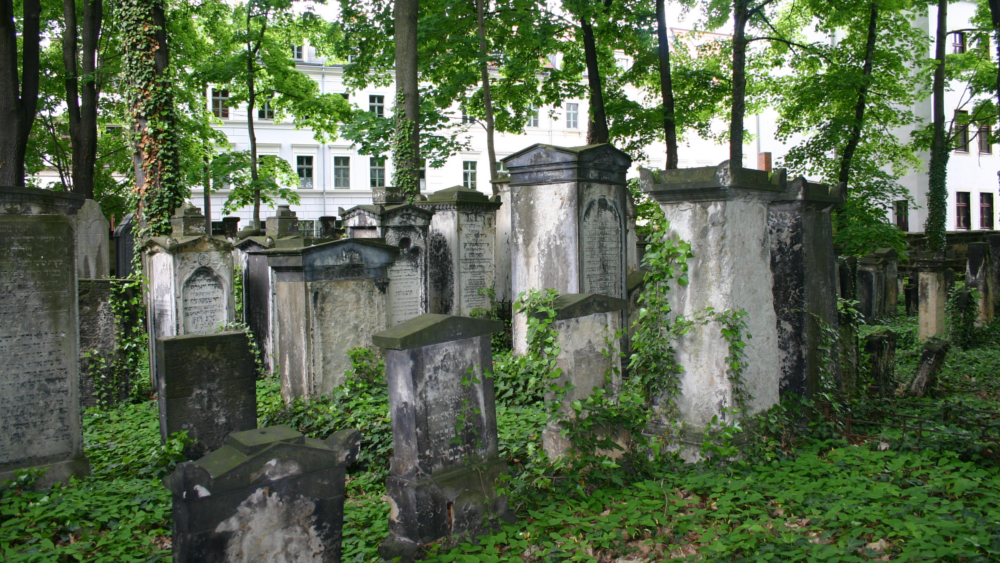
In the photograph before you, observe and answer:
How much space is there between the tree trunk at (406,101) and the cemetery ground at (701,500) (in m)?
6.64

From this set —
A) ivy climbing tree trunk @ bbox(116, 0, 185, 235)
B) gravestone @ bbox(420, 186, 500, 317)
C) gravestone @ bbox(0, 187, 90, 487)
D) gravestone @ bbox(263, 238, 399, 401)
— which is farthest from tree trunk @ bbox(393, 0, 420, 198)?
gravestone @ bbox(0, 187, 90, 487)

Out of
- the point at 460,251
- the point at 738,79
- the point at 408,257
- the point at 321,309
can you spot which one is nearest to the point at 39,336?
the point at 321,309

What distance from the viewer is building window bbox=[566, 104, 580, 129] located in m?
37.2

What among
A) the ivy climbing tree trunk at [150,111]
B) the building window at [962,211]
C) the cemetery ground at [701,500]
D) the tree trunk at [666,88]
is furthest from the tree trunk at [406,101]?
the building window at [962,211]

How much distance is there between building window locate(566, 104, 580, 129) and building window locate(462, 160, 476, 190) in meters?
5.94

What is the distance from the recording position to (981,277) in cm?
1055

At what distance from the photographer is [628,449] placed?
16.1ft

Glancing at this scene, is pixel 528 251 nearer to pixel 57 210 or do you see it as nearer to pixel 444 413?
pixel 444 413

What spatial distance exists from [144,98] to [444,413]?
8.47 meters

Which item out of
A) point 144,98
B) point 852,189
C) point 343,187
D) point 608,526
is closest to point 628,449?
point 608,526

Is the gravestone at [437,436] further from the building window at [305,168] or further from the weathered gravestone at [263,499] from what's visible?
the building window at [305,168]

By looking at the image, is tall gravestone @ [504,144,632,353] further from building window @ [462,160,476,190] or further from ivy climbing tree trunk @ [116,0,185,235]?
building window @ [462,160,476,190]

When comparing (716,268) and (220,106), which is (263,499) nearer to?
(716,268)

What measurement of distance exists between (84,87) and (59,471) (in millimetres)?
12521
